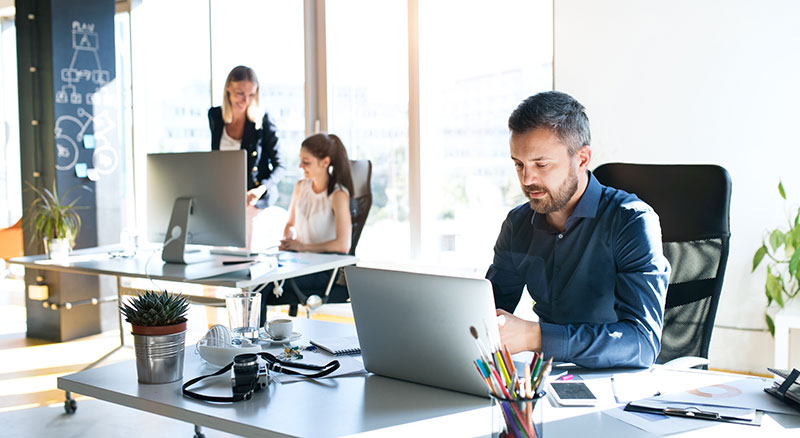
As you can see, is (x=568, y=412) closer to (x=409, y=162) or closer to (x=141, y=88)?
(x=409, y=162)

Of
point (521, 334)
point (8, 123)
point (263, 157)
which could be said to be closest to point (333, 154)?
point (263, 157)

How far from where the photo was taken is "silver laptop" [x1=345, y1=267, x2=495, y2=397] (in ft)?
4.04

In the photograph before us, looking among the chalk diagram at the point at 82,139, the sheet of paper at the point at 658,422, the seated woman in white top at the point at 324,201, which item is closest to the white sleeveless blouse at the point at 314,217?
the seated woman in white top at the point at 324,201

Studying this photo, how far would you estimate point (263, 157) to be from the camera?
167 inches

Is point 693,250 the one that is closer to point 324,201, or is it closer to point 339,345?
A: point 339,345

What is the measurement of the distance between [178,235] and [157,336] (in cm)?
186

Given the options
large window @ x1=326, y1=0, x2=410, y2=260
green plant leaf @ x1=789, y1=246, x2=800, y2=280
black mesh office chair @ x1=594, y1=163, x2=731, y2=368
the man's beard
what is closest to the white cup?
the man's beard

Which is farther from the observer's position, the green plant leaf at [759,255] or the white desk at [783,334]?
the green plant leaf at [759,255]

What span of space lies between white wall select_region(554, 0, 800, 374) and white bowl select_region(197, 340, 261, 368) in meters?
2.87

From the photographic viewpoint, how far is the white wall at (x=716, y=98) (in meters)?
3.46

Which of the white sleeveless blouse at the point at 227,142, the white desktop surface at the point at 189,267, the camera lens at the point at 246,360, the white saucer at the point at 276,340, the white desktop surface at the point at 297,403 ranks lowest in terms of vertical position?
the white desktop surface at the point at 297,403

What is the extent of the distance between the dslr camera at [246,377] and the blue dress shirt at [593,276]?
58cm

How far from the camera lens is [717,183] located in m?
1.93

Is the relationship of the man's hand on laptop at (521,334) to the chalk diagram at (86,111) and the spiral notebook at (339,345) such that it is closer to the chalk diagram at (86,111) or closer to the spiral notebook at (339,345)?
the spiral notebook at (339,345)
